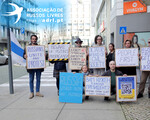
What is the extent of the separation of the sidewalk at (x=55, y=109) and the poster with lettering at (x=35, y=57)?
1.10 metres

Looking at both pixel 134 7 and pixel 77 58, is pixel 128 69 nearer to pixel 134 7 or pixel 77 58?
pixel 77 58

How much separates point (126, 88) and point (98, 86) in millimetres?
791

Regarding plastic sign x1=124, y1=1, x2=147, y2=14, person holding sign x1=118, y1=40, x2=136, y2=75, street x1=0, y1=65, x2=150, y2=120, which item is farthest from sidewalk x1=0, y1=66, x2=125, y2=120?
plastic sign x1=124, y1=1, x2=147, y2=14

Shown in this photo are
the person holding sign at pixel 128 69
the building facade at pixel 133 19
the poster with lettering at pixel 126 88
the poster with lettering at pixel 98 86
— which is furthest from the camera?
the building facade at pixel 133 19

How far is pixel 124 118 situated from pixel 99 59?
2092mm

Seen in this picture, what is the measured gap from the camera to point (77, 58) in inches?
212

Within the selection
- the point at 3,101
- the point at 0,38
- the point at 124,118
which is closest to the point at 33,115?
Answer: the point at 3,101

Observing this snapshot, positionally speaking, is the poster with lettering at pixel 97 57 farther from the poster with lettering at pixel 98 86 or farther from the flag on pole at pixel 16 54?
the flag on pole at pixel 16 54

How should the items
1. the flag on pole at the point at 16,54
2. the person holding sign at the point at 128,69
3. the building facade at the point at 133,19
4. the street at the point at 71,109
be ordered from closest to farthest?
1. the street at the point at 71,109
2. the person holding sign at the point at 128,69
3. the flag on pole at the point at 16,54
4. the building facade at the point at 133,19

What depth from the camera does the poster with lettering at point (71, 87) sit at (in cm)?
494

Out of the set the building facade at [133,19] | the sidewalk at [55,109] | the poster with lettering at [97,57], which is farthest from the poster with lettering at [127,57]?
the building facade at [133,19]

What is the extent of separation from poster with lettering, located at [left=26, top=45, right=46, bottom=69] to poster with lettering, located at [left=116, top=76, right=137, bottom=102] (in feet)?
8.38

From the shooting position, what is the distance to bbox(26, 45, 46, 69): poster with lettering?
549cm

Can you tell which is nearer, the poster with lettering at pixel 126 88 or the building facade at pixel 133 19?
the poster with lettering at pixel 126 88
